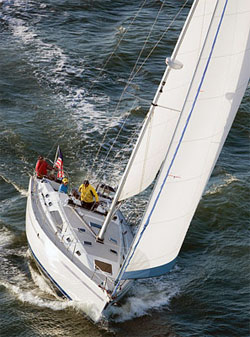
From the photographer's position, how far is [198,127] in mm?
16438

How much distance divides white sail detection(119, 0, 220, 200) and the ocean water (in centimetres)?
89

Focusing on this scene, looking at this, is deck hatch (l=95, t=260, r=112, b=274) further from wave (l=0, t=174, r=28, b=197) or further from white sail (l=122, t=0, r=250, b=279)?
wave (l=0, t=174, r=28, b=197)

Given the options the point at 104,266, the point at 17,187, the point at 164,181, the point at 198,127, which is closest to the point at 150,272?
the point at 104,266

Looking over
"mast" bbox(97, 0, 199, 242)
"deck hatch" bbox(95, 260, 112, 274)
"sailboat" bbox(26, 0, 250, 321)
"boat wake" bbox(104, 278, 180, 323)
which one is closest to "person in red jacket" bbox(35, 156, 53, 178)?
"sailboat" bbox(26, 0, 250, 321)

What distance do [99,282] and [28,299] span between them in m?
3.11

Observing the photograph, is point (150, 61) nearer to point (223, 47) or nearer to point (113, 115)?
point (113, 115)

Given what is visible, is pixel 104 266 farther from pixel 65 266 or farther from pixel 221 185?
pixel 221 185

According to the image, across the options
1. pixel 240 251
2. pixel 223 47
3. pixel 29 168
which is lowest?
pixel 240 251

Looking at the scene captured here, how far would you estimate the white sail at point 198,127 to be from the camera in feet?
52.5

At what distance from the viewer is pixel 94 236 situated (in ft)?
69.2

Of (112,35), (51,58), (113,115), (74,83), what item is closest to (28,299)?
(113,115)

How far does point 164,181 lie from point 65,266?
4.93m

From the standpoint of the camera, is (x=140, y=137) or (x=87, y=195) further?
(x=87, y=195)

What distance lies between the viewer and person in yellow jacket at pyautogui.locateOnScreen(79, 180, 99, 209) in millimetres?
21922
